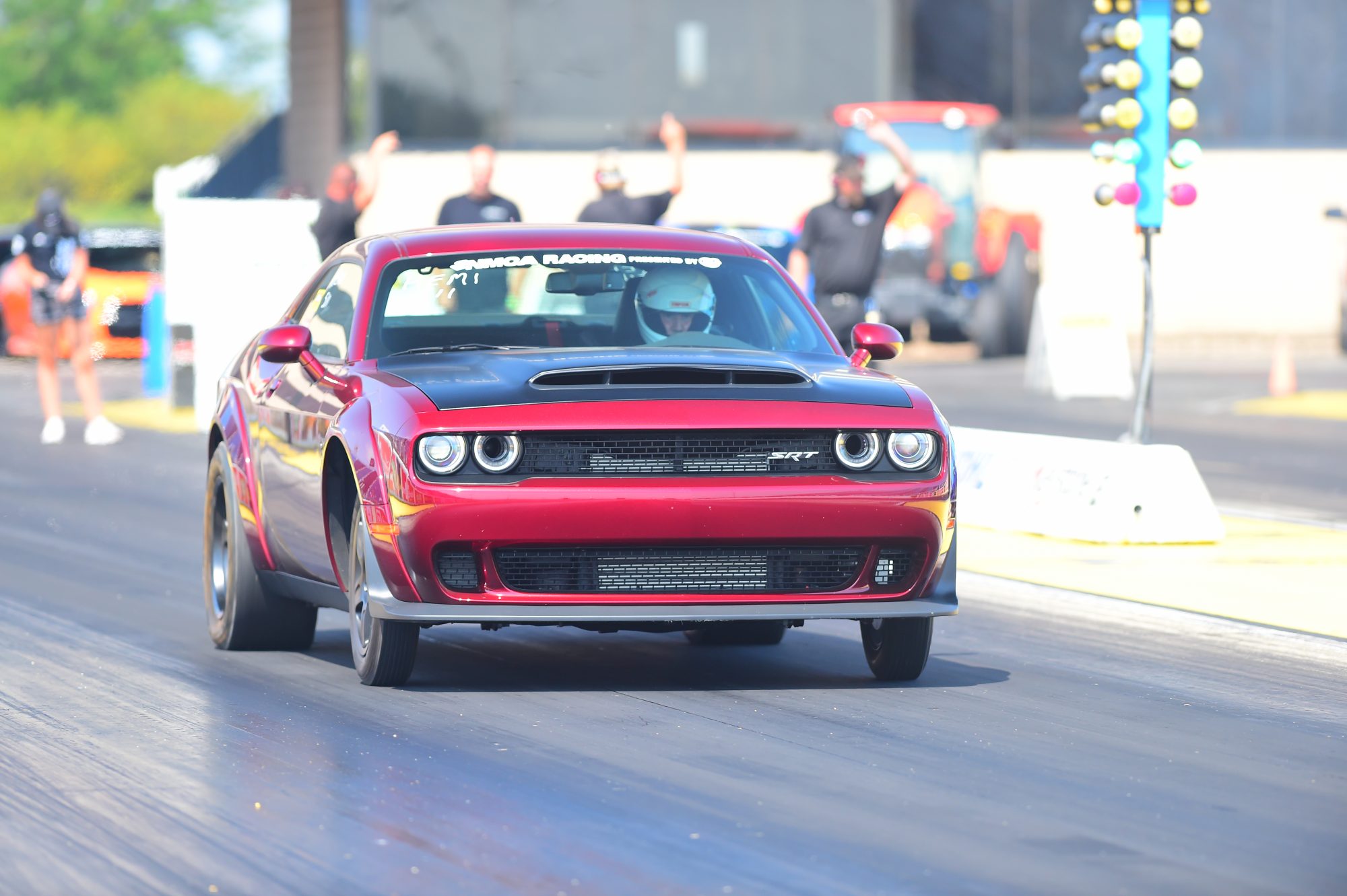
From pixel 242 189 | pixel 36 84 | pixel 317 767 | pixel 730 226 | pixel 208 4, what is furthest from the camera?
pixel 208 4

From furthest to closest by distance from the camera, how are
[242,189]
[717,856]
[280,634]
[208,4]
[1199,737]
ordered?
[208,4]
[242,189]
[280,634]
[1199,737]
[717,856]

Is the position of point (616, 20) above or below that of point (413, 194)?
above

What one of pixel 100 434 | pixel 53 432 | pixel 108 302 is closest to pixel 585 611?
pixel 100 434

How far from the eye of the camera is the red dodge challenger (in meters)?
8.00

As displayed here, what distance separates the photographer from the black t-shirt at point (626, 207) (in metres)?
18.0

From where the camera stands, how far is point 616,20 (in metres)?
43.5

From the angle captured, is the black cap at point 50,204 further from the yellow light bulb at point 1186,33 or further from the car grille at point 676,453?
the car grille at point 676,453

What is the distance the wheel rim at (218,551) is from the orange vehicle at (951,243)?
76.3 ft

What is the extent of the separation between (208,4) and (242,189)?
221 feet

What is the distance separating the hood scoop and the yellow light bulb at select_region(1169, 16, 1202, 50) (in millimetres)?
7940

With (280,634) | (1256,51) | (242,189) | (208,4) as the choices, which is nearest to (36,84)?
(208,4)

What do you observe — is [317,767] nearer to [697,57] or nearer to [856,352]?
[856,352]

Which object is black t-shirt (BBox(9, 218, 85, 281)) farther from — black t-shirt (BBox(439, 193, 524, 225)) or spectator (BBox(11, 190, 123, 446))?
black t-shirt (BBox(439, 193, 524, 225))

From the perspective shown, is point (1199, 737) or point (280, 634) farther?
point (280, 634)
